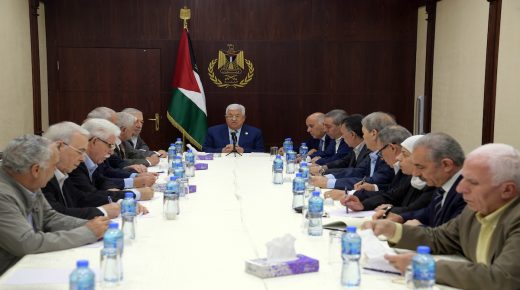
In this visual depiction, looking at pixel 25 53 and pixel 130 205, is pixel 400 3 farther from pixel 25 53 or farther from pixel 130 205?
pixel 130 205

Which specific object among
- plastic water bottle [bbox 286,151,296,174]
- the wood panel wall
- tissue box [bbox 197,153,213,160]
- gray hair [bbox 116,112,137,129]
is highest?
the wood panel wall

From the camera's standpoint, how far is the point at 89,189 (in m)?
4.75

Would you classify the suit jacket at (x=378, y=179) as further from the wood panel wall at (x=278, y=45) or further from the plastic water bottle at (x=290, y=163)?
the wood panel wall at (x=278, y=45)

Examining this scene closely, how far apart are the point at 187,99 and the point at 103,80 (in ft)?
3.90

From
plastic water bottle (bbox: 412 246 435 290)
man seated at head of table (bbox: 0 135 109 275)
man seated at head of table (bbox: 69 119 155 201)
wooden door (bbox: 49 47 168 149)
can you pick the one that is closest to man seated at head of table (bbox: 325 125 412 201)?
man seated at head of table (bbox: 69 119 155 201)

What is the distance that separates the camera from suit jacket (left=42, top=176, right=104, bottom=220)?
12.7 ft

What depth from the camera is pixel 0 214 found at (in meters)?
2.97

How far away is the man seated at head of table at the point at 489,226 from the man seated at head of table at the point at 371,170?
77.9 inches

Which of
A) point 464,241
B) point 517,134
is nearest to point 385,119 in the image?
point 517,134

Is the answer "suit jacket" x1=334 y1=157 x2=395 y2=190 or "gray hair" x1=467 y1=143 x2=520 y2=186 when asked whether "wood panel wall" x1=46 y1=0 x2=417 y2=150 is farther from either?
"gray hair" x1=467 y1=143 x2=520 y2=186

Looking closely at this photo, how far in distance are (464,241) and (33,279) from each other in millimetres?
1837

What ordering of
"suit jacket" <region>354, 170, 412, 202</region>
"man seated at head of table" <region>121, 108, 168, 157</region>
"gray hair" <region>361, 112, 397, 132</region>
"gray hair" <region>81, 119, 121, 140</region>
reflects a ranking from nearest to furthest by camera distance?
"suit jacket" <region>354, 170, 412, 202</region> < "gray hair" <region>81, 119, 121, 140</region> < "gray hair" <region>361, 112, 397, 132</region> < "man seated at head of table" <region>121, 108, 168, 157</region>

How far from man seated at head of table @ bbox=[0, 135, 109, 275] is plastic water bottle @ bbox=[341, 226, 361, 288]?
4.13 feet

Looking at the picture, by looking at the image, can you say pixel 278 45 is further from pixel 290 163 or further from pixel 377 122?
pixel 377 122
